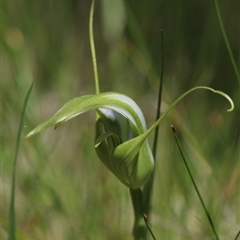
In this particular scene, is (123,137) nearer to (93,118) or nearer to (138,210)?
(138,210)

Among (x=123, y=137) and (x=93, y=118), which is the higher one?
(x=123, y=137)

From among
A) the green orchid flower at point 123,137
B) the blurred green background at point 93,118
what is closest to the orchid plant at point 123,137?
the green orchid flower at point 123,137

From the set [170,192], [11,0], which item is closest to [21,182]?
[170,192]

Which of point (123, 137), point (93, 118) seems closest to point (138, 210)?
point (123, 137)

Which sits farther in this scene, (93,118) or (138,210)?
(93,118)

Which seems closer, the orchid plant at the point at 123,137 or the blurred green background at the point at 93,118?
the orchid plant at the point at 123,137

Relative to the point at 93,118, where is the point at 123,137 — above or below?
above

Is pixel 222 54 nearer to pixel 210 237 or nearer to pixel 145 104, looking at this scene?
pixel 145 104

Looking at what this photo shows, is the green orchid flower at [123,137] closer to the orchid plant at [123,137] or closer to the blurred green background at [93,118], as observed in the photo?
the orchid plant at [123,137]
